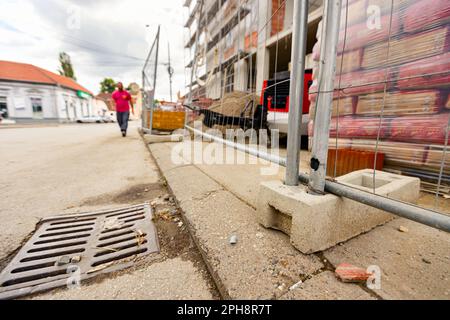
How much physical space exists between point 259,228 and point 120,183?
146 centimetres

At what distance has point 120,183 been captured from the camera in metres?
1.89

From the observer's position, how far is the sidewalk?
60cm

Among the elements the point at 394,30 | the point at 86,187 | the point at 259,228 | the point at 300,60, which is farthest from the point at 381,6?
the point at 86,187

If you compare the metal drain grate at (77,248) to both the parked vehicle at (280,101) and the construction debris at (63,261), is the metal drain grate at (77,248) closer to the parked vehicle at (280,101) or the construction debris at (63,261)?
the construction debris at (63,261)

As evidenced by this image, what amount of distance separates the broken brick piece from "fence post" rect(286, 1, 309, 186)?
0.38 meters

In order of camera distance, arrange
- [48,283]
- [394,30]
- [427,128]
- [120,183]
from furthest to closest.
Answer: [120,183]
[394,30]
[427,128]
[48,283]

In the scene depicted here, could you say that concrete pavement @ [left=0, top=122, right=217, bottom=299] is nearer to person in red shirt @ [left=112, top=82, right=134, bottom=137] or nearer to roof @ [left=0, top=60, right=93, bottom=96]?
person in red shirt @ [left=112, top=82, right=134, bottom=137]

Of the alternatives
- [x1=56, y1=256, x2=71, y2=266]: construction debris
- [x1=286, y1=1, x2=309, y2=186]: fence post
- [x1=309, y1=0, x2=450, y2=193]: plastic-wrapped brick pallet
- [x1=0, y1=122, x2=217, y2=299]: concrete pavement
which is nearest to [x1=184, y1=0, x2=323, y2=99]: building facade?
[x1=309, y1=0, x2=450, y2=193]: plastic-wrapped brick pallet

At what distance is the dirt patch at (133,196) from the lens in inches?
58.7

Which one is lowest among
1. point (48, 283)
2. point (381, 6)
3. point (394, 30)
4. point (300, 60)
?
point (48, 283)

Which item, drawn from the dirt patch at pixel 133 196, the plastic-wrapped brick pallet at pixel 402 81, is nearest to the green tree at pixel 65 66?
the dirt patch at pixel 133 196

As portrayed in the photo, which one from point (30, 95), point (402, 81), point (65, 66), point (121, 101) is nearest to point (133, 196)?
point (402, 81)

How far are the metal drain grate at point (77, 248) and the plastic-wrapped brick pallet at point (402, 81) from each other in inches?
47.0
